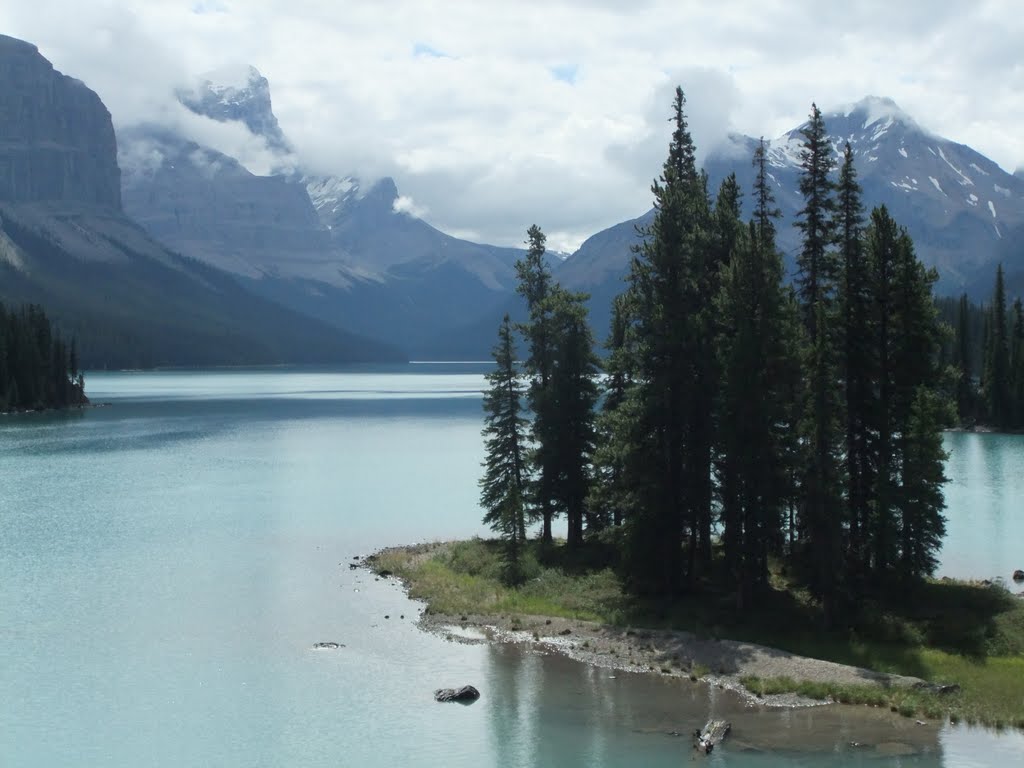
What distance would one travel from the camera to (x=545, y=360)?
189 feet

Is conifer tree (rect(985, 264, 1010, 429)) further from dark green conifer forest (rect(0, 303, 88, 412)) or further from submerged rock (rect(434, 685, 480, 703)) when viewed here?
dark green conifer forest (rect(0, 303, 88, 412))

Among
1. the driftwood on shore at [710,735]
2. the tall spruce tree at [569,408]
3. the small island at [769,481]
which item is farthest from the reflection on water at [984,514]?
the driftwood on shore at [710,735]

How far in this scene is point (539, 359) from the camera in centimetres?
5784

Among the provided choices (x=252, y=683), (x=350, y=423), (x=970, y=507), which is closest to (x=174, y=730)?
(x=252, y=683)

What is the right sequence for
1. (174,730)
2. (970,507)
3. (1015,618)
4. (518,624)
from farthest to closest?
(970,507) < (518,624) < (1015,618) < (174,730)

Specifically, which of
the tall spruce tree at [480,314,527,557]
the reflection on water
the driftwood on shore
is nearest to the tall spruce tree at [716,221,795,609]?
the reflection on water

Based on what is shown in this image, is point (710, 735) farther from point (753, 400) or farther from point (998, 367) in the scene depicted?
point (998, 367)

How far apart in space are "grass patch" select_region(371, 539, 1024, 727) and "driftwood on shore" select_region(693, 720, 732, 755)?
4.28 meters

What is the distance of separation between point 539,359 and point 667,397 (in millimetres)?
13642

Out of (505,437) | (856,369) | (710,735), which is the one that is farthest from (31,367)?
(710,735)

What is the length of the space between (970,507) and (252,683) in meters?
60.3

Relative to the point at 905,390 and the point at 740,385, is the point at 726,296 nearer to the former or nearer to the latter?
the point at 740,385

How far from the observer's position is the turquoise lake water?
31.3m

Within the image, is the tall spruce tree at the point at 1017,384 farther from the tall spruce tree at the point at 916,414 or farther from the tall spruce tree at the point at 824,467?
the tall spruce tree at the point at 824,467
